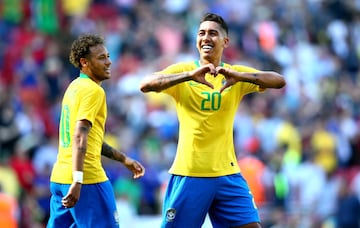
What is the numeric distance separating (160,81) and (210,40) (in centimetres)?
76

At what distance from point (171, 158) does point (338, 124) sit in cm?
418

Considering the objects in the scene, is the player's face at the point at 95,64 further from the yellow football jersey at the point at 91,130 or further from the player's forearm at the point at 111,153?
the player's forearm at the point at 111,153

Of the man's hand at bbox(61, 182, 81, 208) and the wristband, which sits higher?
the wristband

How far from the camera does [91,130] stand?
10672 mm

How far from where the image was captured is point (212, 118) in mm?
10922

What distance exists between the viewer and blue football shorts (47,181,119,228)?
1066 cm

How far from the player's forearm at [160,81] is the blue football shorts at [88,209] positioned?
105 centimetres

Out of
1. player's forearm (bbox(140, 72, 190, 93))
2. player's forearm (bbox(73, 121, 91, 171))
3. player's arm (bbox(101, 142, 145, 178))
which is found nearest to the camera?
player's forearm (bbox(73, 121, 91, 171))

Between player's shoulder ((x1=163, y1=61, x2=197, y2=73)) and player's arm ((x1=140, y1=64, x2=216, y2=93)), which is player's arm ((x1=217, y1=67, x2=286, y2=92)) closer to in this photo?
player's arm ((x1=140, y1=64, x2=216, y2=93))

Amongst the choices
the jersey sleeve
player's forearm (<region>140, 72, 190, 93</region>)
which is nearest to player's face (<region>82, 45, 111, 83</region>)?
the jersey sleeve

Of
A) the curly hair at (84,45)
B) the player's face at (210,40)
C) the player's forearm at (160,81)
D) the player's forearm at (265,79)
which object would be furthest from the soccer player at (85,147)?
the player's forearm at (265,79)

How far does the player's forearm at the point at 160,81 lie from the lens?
10441 millimetres

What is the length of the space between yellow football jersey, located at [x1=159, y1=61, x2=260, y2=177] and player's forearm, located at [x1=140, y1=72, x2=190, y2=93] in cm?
35

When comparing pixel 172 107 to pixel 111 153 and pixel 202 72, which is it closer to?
pixel 111 153
